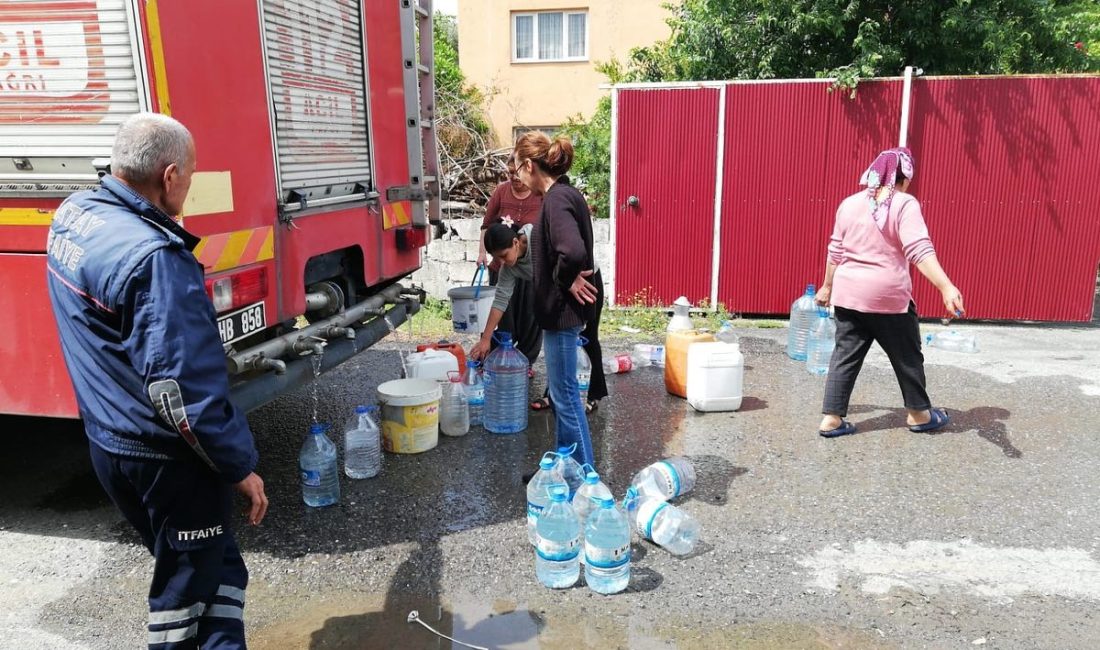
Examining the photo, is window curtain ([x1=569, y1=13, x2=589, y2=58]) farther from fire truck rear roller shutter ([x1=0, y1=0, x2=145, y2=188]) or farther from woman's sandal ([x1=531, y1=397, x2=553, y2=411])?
fire truck rear roller shutter ([x1=0, y1=0, x2=145, y2=188])

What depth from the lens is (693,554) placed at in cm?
375

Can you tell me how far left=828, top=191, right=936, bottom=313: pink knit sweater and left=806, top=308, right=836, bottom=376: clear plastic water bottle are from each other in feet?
5.69

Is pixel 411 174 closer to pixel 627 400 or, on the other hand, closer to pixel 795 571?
pixel 627 400

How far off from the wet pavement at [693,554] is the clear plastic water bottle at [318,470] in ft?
0.31

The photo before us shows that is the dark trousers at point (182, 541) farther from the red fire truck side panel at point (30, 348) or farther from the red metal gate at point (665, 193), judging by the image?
the red metal gate at point (665, 193)

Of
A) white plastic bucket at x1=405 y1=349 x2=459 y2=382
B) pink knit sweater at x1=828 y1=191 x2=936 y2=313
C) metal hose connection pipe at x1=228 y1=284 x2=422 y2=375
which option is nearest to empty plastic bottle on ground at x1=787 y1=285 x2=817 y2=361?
pink knit sweater at x1=828 y1=191 x2=936 y2=313

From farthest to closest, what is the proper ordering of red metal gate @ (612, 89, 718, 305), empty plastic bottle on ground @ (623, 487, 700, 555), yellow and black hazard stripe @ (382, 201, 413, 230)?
1. red metal gate @ (612, 89, 718, 305)
2. yellow and black hazard stripe @ (382, 201, 413, 230)
3. empty plastic bottle on ground @ (623, 487, 700, 555)

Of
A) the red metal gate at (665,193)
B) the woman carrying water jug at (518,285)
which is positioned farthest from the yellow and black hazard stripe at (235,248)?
the red metal gate at (665,193)

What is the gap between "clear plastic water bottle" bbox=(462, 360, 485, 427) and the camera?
555 cm

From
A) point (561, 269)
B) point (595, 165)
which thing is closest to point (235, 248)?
point (561, 269)

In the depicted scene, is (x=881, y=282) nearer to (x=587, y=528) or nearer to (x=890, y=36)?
(x=587, y=528)

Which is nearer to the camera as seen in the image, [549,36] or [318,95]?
[318,95]

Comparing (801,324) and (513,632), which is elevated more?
(801,324)

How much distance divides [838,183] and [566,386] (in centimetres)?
564
